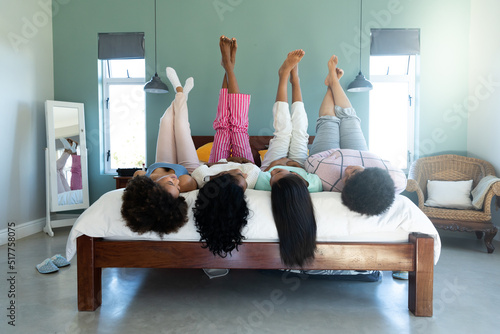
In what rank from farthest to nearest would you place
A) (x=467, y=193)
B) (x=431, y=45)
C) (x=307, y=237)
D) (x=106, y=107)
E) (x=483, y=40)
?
(x=106, y=107) < (x=431, y=45) < (x=483, y=40) < (x=467, y=193) < (x=307, y=237)

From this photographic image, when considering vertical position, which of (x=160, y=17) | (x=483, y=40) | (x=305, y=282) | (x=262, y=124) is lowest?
(x=305, y=282)

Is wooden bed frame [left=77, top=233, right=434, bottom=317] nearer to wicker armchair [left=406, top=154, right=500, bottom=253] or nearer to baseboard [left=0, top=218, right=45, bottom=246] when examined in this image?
wicker armchair [left=406, top=154, right=500, bottom=253]

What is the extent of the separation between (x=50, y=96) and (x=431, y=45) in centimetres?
473

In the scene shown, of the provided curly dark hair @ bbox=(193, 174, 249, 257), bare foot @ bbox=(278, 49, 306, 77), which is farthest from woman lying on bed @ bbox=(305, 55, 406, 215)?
curly dark hair @ bbox=(193, 174, 249, 257)

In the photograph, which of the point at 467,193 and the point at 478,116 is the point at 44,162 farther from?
the point at 478,116

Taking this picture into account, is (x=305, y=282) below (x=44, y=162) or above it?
below

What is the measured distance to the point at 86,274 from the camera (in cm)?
172

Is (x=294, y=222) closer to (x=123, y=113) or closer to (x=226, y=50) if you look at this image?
(x=226, y=50)

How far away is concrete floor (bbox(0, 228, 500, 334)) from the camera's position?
63.4 inches

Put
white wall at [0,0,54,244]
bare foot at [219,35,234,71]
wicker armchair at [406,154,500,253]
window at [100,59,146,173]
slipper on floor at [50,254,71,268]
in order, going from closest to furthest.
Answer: slipper on floor at [50,254,71,268]
bare foot at [219,35,234,71]
wicker armchair at [406,154,500,253]
white wall at [0,0,54,244]
window at [100,59,146,173]

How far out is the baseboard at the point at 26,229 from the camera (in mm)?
3309

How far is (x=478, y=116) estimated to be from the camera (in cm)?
382

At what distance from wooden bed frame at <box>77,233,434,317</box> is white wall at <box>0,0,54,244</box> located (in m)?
2.22

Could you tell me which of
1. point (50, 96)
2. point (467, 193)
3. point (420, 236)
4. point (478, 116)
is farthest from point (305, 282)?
point (50, 96)
